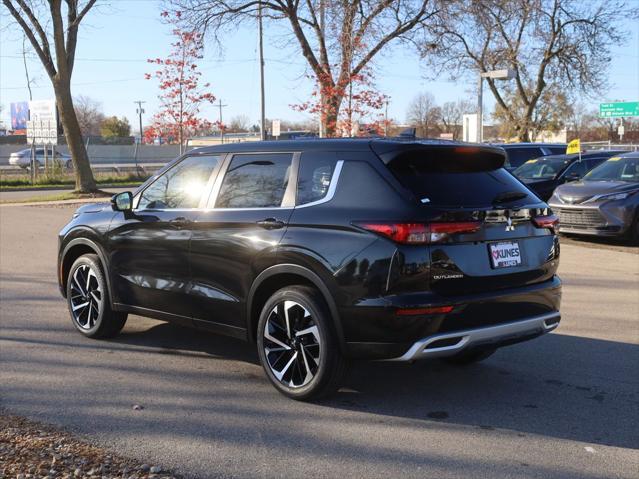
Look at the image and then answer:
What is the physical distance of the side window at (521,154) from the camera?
71.1 feet

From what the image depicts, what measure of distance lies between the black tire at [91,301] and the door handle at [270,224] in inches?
80.9

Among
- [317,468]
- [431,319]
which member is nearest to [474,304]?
[431,319]

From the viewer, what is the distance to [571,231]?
1409cm

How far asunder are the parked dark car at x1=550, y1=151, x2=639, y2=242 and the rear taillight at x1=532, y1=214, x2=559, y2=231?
28.9ft

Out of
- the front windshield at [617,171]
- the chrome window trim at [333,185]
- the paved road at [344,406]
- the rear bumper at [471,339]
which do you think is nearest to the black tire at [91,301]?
the paved road at [344,406]

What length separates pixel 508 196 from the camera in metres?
5.11

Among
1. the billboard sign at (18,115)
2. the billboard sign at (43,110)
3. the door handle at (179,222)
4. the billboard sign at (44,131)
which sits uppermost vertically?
the billboard sign at (18,115)

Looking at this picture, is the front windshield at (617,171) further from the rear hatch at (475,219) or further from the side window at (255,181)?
the side window at (255,181)

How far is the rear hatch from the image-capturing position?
4.59 m

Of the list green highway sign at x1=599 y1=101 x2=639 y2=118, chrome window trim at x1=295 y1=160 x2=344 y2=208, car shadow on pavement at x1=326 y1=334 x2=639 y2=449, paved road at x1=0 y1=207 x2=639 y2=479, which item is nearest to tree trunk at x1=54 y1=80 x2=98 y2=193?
paved road at x1=0 y1=207 x2=639 y2=479

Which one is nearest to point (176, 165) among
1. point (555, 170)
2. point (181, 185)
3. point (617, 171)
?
point (181, 185)

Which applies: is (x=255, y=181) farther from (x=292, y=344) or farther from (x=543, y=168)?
(x=543, y=168)

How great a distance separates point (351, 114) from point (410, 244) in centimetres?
1781

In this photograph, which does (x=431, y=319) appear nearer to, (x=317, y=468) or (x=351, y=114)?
(x=317, y=468)
